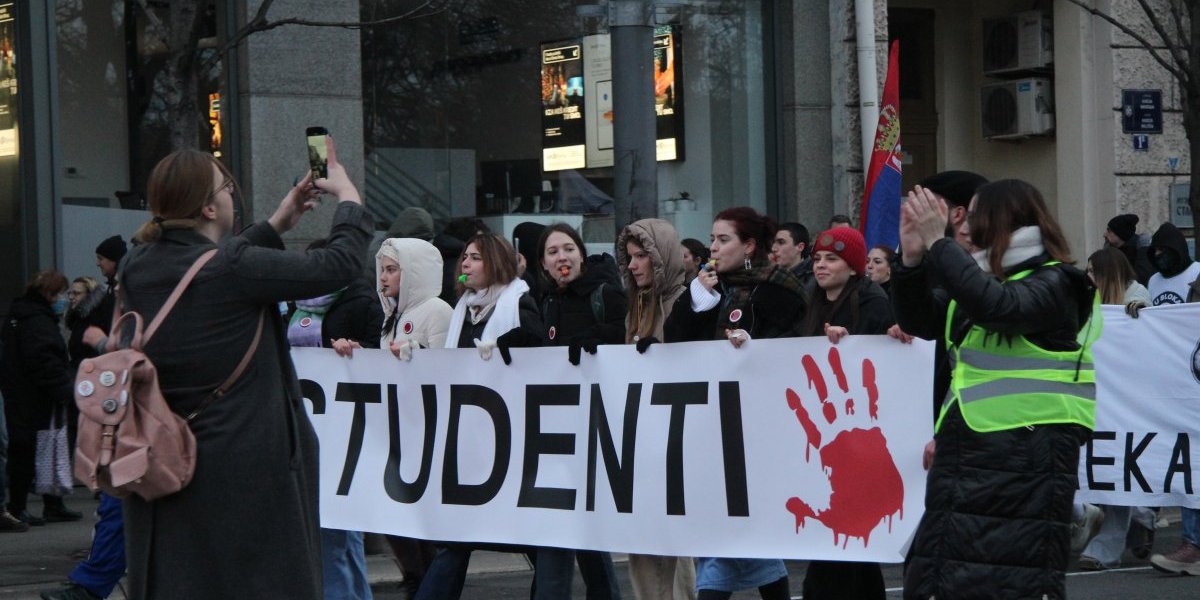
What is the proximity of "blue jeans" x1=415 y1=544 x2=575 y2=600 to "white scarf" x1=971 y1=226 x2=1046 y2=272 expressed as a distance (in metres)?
2.46

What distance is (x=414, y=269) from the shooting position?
764 centimetres

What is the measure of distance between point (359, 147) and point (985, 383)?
354 inches

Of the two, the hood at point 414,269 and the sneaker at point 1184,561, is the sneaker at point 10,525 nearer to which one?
the hood at point 414,269

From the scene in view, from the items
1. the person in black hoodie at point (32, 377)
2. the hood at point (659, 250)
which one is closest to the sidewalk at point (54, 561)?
the person in black hoodie at point (32, 377)

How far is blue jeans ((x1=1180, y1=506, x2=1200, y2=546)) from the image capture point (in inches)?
347

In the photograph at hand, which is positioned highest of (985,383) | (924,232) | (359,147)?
(359,147)

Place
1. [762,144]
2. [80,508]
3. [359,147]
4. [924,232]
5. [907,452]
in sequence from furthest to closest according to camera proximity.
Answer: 1. [762,144]
2. [359,147]
3. [80,508]
4. [907,452]
5. [924,232]

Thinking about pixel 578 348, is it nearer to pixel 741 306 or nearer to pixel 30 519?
pixel 741 306

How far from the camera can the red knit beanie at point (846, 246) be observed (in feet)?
21.3

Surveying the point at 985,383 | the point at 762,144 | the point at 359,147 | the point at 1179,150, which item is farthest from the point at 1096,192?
the point at 985,383

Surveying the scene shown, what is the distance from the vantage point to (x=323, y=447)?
303 inches

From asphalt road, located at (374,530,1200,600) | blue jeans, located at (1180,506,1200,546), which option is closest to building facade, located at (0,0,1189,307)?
asphalt road, located at (374,530,1200,600)

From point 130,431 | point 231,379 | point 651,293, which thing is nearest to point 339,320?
point 651,293

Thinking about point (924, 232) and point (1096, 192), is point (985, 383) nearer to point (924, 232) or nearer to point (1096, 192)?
point (924, 232)
